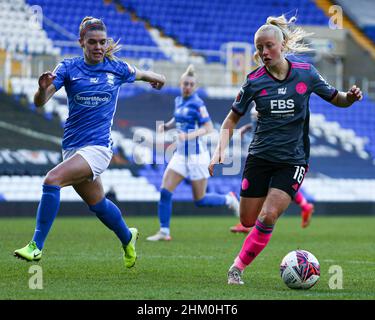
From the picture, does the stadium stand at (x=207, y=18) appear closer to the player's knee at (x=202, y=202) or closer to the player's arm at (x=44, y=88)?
the player's knee at (x=202, y=202)

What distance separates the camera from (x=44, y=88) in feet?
24.4

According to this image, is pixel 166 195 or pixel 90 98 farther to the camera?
pixel 166 195

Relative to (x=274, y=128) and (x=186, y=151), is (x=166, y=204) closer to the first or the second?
(x=186, y=151)

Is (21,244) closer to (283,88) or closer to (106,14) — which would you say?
(283,88)

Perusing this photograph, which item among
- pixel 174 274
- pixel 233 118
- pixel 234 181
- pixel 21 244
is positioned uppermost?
pixel 233 118

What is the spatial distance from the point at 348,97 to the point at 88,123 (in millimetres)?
2336

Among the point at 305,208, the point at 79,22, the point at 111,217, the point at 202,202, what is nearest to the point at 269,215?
Result: the point at 111,217

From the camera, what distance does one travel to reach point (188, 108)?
12719 millimetres

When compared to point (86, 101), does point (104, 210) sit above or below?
below

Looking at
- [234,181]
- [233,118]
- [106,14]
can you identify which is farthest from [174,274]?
[106,14]

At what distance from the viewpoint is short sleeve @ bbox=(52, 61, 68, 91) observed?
7.74 m

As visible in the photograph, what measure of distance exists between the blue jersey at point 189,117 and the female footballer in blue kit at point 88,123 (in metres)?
4.43
